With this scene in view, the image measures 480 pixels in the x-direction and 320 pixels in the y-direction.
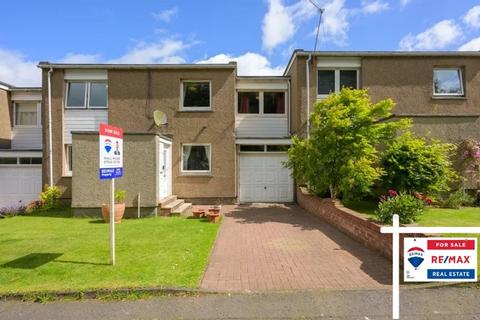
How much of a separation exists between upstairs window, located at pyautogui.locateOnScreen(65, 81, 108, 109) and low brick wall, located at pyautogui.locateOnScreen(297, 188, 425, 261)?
9.86 m

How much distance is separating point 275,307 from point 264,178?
10446 mm

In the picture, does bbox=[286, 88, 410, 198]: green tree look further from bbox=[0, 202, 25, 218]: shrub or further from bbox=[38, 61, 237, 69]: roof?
bbox=[0, 202, 25, 218]: shrub

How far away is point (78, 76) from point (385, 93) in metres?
13.2

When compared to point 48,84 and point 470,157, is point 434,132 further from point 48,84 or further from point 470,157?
point 48,84

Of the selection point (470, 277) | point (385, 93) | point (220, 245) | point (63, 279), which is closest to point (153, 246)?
point (220, 245)

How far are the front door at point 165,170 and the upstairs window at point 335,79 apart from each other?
705 centimetres

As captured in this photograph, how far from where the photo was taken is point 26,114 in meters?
16.3

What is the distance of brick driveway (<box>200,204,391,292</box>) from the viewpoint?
203 inches

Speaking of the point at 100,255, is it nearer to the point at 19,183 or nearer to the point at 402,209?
the point at 402,209

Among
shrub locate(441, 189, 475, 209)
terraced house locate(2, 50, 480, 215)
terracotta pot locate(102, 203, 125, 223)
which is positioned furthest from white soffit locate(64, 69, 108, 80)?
shrub locate(441, 189, 475, 209)

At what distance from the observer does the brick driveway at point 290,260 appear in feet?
16.9

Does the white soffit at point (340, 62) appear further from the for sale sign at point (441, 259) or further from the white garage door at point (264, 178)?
the for sale sign at point (441, 259)

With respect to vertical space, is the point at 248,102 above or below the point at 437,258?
above

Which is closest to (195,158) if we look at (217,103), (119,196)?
(217,103)
